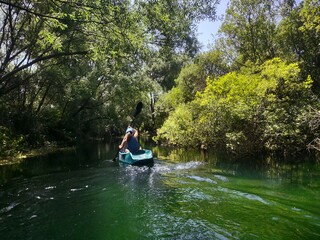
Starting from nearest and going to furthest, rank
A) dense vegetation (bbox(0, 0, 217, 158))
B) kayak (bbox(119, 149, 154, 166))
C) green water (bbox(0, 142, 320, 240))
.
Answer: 1. green water (bbox(0, 142, 320, 240))
2. dense vegetation (bbox(0, 0, 217, 158))
3. kayak (bbox(119, 149, 154, 166))

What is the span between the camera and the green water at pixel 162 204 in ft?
16.8

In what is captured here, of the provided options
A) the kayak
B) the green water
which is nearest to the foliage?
the green water

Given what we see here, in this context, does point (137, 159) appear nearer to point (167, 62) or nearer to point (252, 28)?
point (167, 62)

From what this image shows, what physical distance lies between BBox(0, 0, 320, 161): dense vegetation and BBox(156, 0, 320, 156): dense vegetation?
0.20 feet

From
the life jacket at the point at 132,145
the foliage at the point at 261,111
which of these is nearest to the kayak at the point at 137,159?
the life jacket at the point at 132,145

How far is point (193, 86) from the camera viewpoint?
24766 millimetres

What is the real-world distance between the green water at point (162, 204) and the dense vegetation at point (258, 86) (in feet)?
7.90

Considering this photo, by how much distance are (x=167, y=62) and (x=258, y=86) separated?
260 inches

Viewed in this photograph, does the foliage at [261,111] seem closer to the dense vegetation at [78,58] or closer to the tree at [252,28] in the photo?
the dense vegetation at [78,58]

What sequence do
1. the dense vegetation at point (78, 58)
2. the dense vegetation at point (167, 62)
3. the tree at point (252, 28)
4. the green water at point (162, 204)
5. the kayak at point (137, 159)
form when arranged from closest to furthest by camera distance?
the green water at point (162, 204) → the dense vegetation at point (78, 58) → the dense vegetation at point (167, 62) → the kayak at point (137, 159) → the tree at point (252, 28)

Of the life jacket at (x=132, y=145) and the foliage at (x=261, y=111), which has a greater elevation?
the foliage at (x=261, y=111)

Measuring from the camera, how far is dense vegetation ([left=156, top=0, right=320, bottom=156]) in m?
12.8

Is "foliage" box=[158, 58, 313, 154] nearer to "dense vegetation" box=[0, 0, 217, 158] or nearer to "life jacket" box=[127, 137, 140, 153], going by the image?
"dense vegetation" box=[0, 0, 217, 158]

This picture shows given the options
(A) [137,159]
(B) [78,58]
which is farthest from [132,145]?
(B) [78,58]
